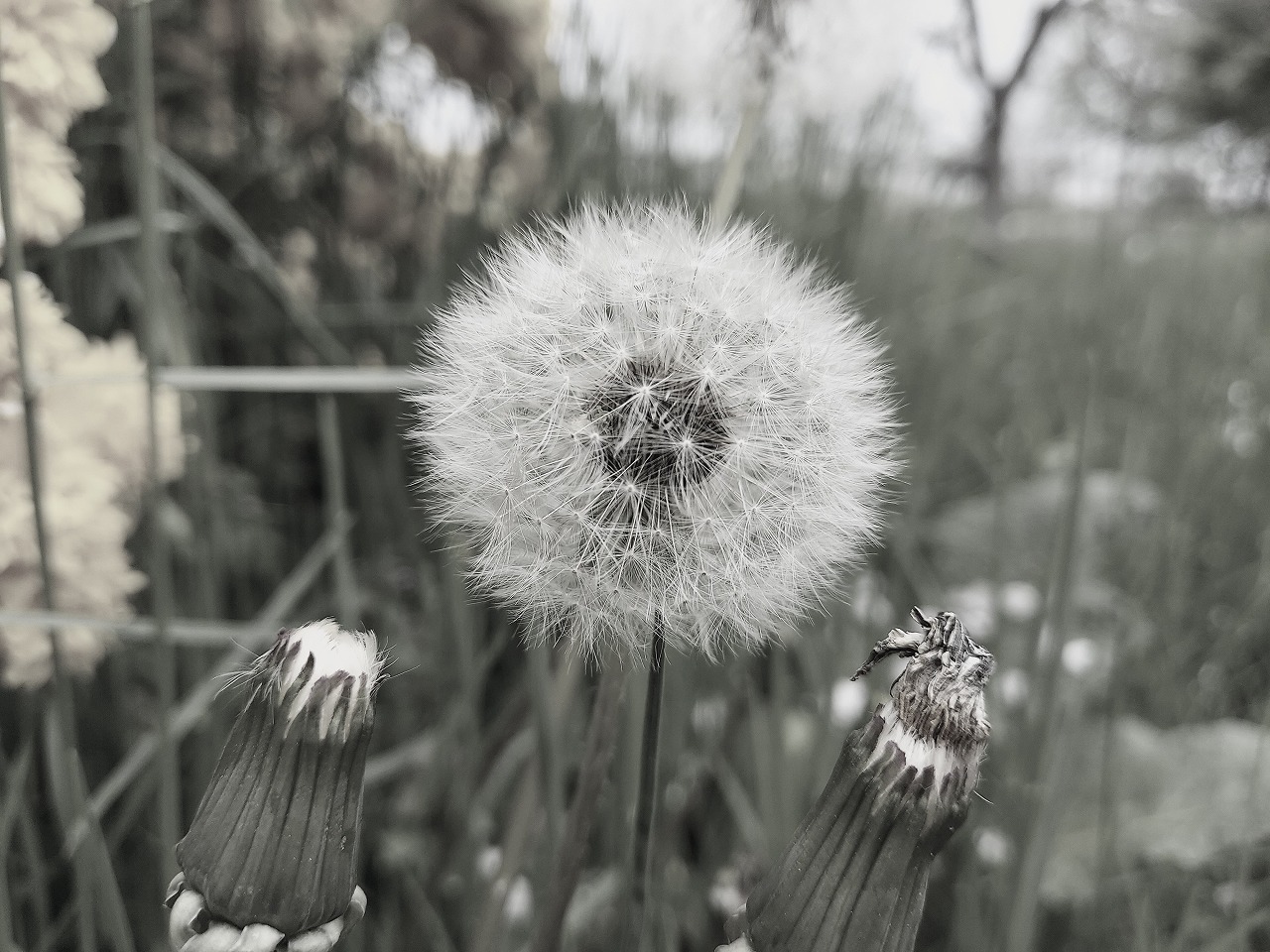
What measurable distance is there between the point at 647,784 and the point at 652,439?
0.67ft

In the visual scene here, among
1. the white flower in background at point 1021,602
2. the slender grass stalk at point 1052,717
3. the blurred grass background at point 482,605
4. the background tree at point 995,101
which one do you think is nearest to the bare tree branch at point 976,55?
the background tree at point 995,101

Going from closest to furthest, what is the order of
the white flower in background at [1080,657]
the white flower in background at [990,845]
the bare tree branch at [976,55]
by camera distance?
the white flower in background at [990,845] < the white flower in background at [1080,657] < the bare tree branch at [976,55]

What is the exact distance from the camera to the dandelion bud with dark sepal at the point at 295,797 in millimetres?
428

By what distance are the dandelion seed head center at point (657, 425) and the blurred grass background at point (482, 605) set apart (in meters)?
0.19

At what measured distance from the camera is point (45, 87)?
69 centimetres

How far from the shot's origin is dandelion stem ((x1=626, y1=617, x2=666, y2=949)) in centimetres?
48

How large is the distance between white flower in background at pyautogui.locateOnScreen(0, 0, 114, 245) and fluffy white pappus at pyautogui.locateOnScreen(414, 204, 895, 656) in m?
0.33

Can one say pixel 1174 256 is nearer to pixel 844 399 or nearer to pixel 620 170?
pixel 620 170

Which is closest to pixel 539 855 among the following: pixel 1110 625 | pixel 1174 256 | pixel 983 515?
pixel 1110 625

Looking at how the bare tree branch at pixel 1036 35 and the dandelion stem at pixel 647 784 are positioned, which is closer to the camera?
the dandelion stem at pixel 647 784

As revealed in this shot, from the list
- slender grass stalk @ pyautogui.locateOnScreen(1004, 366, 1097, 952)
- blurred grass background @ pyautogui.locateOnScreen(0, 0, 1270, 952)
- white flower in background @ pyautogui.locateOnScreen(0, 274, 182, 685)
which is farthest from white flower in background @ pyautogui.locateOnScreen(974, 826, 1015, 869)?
white flower in background @ pyautogui.locateOnScreen(0, 274, 182, 685)

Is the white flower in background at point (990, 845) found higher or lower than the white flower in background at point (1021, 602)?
lower

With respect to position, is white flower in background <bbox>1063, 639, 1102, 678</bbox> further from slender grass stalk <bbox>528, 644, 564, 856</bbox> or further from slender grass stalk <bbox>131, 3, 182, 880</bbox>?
slender grass stalk <bbox>131, 3, 182, 880</bbox>

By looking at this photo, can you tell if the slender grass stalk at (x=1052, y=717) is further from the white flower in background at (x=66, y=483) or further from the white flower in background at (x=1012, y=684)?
the white flower in background at (x=66, y=483)
